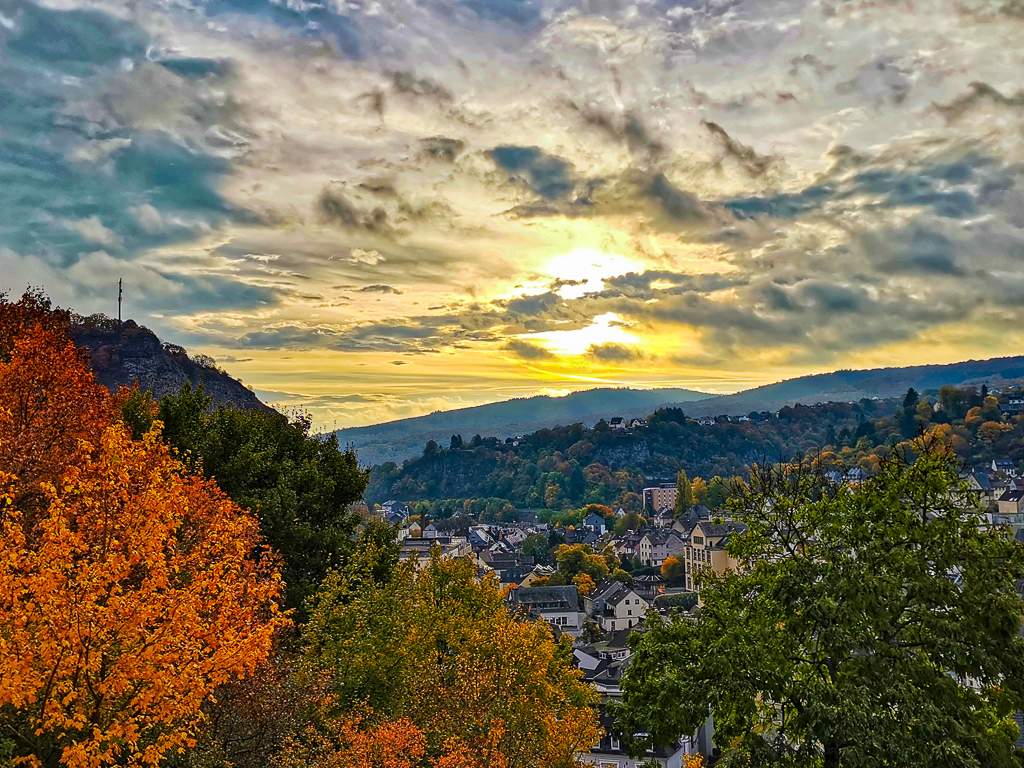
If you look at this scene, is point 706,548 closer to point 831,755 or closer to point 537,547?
point 537,547

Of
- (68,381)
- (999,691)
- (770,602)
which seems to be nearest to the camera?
(999,691)

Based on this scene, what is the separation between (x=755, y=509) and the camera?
15.6 metres

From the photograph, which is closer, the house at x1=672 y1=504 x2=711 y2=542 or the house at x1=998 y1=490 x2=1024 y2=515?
the house at x1=998 y1=490 x2=1024 y2=515

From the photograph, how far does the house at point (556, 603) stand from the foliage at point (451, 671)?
60.7 metres

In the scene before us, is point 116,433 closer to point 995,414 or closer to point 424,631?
point 424,631

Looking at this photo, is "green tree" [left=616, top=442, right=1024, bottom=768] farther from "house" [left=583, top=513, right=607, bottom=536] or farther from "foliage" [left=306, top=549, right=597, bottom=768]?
"house" [left=583, top=513, right=607, bottom=536]

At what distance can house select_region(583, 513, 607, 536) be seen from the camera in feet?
585

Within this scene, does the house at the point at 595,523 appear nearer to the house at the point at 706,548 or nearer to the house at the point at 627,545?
the house at the point at 627,545

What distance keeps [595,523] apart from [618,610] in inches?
3959

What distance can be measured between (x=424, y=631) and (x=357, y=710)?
160 inches

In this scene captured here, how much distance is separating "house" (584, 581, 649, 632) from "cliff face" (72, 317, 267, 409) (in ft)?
151

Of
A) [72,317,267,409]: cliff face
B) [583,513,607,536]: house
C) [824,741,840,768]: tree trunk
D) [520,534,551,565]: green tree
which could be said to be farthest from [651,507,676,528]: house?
[824,741,840,768]: tree trunk

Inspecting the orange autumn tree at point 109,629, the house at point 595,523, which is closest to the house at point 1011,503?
the house at point 595,523

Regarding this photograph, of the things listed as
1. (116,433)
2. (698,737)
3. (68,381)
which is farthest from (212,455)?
(698,737)
